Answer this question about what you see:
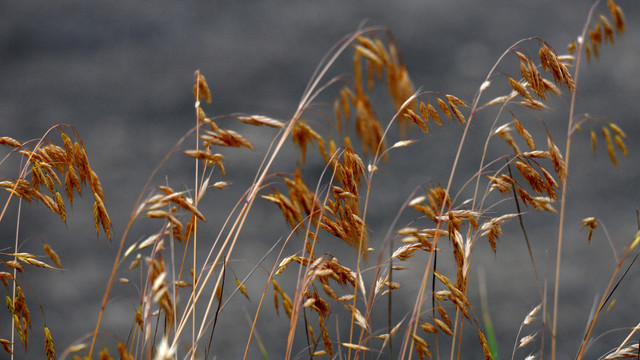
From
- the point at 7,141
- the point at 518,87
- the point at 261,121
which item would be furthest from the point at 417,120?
the point at 7,141

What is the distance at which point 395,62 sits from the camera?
1307 mm

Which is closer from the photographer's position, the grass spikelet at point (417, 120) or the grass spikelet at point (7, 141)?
the grass spikelet at point (417, 120)

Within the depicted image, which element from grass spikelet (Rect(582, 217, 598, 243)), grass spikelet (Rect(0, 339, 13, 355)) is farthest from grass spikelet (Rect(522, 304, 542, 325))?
grass spikelet (Rect(0, 339, 13, 355))

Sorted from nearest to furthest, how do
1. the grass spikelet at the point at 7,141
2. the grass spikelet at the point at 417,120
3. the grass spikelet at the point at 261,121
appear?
the grass spikelet at the point at 261,121
the grass spikelet at the point at 417,120
the grass spikelet at the point at 7,141

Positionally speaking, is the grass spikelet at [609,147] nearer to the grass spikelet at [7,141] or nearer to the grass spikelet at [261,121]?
the grass spikelet at [261,121]

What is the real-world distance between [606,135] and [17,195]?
1872mm

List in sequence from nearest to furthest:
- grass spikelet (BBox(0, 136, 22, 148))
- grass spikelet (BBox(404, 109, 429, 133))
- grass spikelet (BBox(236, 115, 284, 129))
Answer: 1. grass spikelet (BBox(236, 115, 284, 129))
2. grass spikelet (BBox(404, 109, 429, 133))
3. grass spikelet (BBox(0, 136, 22, 148))

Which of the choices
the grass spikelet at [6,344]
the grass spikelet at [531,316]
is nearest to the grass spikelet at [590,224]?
the grass spikelet at [531,316]

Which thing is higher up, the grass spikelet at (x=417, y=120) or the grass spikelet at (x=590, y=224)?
the grass spikelet at (x=417, y=120)

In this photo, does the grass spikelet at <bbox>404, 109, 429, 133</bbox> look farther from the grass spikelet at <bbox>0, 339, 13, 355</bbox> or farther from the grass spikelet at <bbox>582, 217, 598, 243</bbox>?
the grass spikelet at <bbox>0, 339, 13, 355</bbox>

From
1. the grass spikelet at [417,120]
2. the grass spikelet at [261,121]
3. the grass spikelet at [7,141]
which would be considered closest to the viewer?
the grass spikelet at [261,121]

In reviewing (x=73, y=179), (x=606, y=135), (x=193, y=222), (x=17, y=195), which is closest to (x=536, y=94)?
(x=606, y=135)

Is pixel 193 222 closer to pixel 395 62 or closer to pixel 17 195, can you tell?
pixel 17 195

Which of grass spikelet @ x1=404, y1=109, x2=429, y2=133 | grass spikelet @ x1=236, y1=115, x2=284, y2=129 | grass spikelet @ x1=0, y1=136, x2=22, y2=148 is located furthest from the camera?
→ grass spikelet @ x1=0, y1=136, x2=22, y2=148
